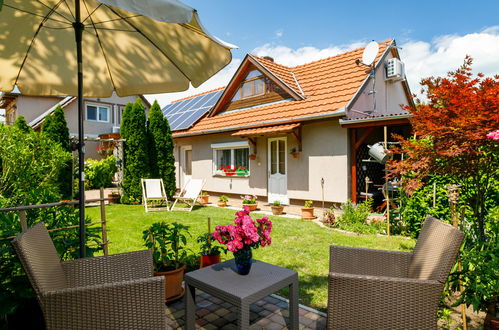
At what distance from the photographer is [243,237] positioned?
244cm

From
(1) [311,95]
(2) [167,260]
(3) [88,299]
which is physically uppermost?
(1) [311,95]

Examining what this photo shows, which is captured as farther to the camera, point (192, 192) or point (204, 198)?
point (204, 198)

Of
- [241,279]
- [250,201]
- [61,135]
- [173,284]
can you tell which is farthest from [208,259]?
[61,135]

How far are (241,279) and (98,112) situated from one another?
21117 mm

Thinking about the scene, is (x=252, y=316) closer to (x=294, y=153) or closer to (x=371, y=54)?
(x=294, y=153)

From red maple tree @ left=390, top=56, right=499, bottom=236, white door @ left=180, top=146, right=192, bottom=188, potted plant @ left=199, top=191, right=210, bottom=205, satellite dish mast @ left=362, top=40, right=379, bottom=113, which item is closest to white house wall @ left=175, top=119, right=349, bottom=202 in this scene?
potted plant @ left=199, top=191, right=210, bottom=205

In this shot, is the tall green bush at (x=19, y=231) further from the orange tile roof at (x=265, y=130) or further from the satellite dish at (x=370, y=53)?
the satellite dish at (x=370, y=53)

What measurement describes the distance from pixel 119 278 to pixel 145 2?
205 centimetres

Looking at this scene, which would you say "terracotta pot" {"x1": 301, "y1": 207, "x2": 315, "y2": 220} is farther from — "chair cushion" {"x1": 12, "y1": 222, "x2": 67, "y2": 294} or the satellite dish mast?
"chair cushion" {"x1": 12, "y1": 222, "x2": 67, "y2": 294}

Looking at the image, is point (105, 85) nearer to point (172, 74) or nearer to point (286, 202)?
point (172, 74)

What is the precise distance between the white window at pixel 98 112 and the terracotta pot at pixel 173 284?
19738 millimetres

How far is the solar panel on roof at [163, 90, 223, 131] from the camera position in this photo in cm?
1395

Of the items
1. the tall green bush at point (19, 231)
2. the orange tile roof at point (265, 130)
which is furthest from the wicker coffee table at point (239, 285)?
the orange tile roof at point (265, 130)

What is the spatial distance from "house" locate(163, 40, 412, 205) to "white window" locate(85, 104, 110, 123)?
30.7ft
